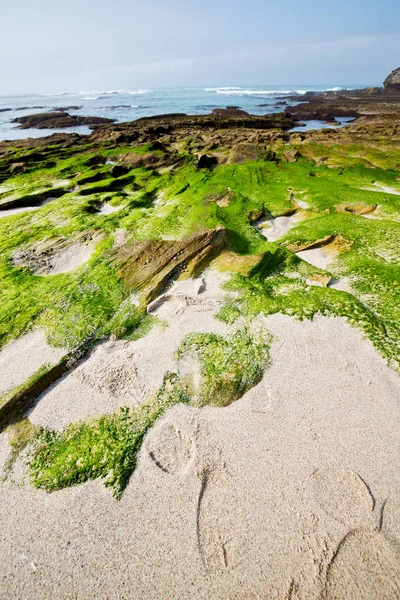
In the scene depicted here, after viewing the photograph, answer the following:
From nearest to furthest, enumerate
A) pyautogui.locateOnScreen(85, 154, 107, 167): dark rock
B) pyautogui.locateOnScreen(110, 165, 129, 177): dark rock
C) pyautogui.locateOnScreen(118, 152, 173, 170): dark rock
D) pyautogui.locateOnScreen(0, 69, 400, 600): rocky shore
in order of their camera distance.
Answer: pyautogui.locateOnScreen(0, 69, 400, 600): rocky shore < pyautogui.locateOnScreen(110, 165, 129, 177): dark rock < pyautogui.locateOnScreen(118, 152, 173, 170): dark rock < pyautogui.locateOnScreen(85, 154, 107, 167): dark rock

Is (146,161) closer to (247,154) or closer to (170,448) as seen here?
(247,154)

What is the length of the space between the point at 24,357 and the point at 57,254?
446 cm

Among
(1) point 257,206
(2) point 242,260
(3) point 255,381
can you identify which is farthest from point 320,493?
(1) point 257,206

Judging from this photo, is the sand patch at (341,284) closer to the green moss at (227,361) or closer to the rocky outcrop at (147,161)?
the green moss at (227,361)

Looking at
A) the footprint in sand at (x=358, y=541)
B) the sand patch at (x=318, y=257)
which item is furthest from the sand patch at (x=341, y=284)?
the footprint in sand at (x=358, y=541)

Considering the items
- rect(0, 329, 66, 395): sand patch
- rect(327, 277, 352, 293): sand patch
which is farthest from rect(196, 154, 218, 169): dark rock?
rect(0, 329, 66, 395): sand patch

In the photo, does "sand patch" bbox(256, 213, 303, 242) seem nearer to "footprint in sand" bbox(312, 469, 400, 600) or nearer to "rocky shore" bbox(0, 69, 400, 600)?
"rocky shore" bbox(0, 69, 400, 600)

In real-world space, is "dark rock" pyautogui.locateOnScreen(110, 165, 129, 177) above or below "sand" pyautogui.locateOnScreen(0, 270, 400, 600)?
above

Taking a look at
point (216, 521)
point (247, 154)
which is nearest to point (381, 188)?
point (247, 154)

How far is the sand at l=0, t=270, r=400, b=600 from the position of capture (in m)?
3.34

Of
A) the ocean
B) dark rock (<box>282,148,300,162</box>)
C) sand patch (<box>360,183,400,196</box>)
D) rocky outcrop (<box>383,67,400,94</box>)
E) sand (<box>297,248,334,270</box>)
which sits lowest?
sand (<box>297,248,334,270</box>)

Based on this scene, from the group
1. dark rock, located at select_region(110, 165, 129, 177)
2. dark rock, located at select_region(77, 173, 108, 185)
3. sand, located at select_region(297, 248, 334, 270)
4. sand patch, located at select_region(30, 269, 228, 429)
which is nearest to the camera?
sand patch, located at select_region(30, 269, 228, 429)

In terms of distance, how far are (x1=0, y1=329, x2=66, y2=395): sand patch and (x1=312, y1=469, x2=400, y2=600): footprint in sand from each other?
5.16 metres

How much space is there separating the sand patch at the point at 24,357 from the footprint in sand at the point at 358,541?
5163 mm
